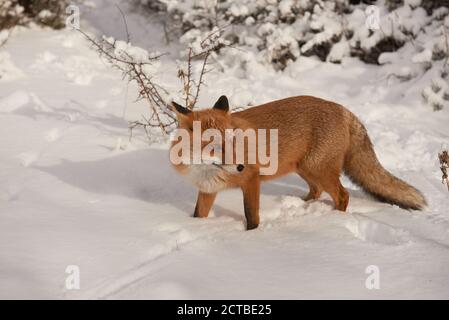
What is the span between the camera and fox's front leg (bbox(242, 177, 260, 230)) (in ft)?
12.4

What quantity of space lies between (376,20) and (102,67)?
4077mm

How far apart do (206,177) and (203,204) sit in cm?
43

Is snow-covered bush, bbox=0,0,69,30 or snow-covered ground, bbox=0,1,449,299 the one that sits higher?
snow-covered bush, bbox=0,0,69,30

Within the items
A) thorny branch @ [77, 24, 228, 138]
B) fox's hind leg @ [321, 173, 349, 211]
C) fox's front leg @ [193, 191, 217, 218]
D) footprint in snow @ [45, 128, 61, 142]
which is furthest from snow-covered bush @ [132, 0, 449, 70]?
fox's front leg @ [193, 191, 217, 218]

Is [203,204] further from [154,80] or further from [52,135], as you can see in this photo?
[154,80]

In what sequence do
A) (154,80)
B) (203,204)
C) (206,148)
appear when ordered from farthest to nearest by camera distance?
(154,80), (203,204), (206,148)

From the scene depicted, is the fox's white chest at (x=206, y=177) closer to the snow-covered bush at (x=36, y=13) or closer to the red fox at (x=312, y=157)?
the red fox at (x=312, y=157)

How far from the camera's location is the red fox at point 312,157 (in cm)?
375

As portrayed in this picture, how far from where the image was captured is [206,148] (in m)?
3.44

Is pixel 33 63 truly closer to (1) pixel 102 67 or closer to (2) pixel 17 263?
(1) pixel 102 67

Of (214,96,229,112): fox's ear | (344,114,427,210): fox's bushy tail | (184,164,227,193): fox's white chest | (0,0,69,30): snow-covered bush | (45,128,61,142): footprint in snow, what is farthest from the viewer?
(0,0,69,30): snow-covered bush

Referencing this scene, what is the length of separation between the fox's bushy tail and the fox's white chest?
1229 millimetres

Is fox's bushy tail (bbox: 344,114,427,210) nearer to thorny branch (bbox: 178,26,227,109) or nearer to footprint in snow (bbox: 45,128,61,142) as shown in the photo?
thorny branch (bbox: 178,26,227,109)

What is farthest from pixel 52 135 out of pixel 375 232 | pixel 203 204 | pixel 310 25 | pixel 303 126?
pixel 310 25
